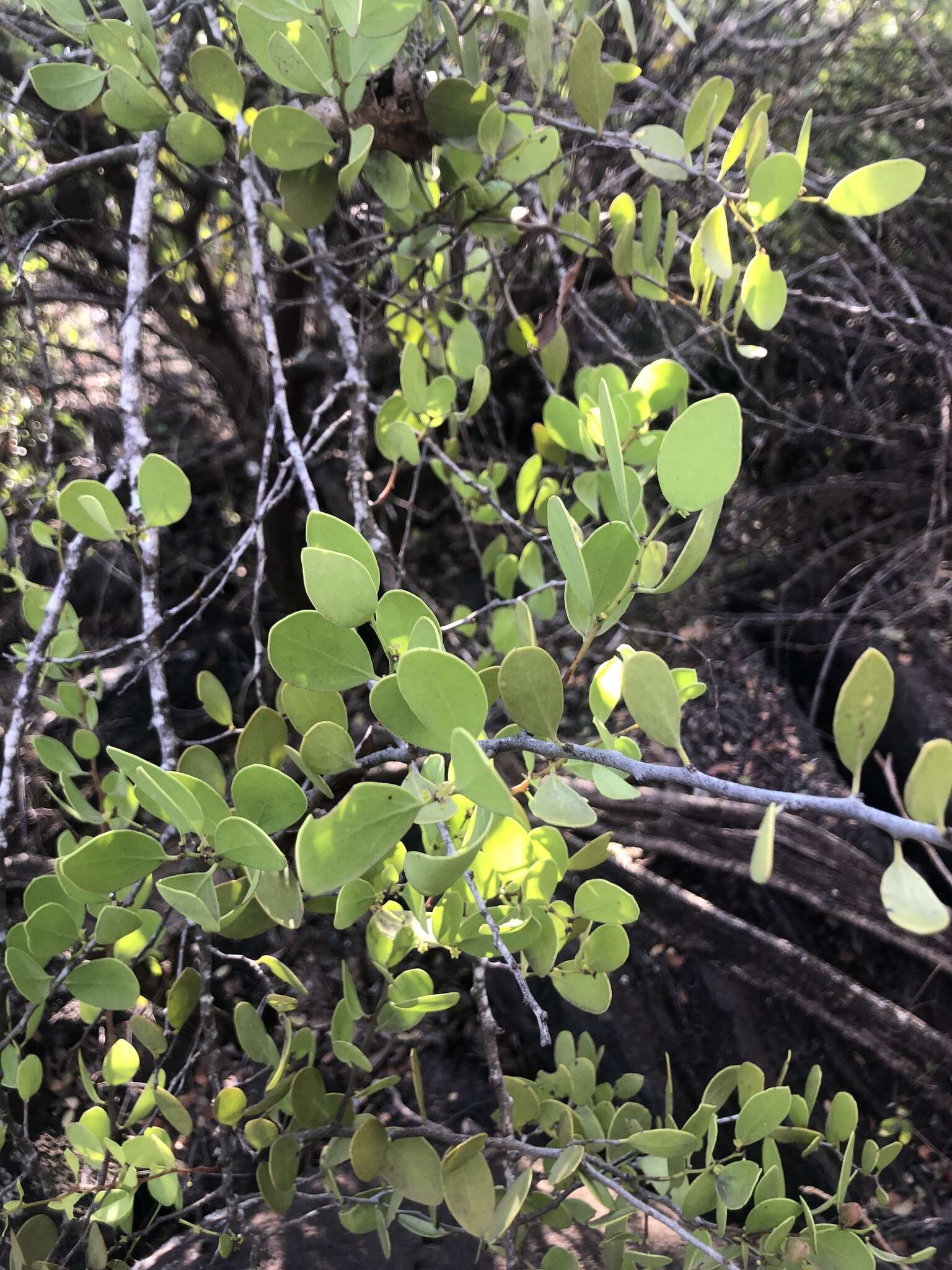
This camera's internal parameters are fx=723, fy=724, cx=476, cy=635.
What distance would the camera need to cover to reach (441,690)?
241 mm

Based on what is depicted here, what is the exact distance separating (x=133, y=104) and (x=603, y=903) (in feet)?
2.11

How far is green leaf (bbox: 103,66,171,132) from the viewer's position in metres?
0.51

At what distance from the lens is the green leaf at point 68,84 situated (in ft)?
1.70

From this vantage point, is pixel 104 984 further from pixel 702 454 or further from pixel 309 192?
pixel 309 192

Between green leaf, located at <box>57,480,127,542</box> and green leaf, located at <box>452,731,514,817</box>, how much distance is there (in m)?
0.36

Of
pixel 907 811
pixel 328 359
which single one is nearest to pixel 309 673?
pixel 907 811

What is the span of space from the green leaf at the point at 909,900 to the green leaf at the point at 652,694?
0.07 metres

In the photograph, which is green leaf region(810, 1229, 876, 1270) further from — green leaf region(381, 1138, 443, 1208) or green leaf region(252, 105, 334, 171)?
green leaf region(252, 105, 334, 171)

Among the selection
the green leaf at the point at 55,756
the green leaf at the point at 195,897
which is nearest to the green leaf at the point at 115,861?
the green leaf at the point at 195,897

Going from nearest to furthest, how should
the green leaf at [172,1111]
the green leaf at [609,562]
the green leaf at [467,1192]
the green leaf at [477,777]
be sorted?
the green leaf at [477,777]
the green leaf at [609,562]
the green leaf at [467,1192]
the green leaf at [172,1111]

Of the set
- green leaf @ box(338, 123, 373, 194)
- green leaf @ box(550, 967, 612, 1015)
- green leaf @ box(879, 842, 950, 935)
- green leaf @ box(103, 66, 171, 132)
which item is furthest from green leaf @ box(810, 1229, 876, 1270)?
green leaf @ box(103, 66, 171, 132)

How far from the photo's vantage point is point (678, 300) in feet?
2.15

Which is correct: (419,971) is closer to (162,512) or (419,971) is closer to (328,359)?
(162,512)

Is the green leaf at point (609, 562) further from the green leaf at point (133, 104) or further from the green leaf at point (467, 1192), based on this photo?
the green leaf at point (133, 104)
